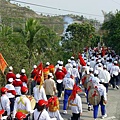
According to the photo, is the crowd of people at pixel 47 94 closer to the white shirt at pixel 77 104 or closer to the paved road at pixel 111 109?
the white shirt at pixel 77 104

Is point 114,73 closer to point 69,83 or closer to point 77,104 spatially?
point 69,83

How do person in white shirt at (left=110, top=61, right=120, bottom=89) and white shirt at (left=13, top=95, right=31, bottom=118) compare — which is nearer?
white shirt at (left=13, top=95, right=31, bottom=118)

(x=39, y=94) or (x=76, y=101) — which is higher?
(x=39, y=94)

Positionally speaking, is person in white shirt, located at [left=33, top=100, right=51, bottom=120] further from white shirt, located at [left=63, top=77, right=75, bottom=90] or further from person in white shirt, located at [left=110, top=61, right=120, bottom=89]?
person in white shirt, located at [left=110, top=61, right=120, bottom=89]

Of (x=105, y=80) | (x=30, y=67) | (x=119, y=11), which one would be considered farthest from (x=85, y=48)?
(x=105, y=80)

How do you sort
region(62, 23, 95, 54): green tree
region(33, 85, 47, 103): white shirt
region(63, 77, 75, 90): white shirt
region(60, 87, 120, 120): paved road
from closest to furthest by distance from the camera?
region(33, 85, 47, 103): white shirt
region(60, 87, 120, 120): paved road
region(63, 77, 75, 90): white shirt
region(62, 23, 95, 54): green tree

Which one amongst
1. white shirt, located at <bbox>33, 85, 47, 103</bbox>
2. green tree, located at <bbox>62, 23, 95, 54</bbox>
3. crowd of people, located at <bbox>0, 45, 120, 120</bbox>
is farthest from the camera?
green tree, located at <bbox>62, 23, 95, 54</bbox>

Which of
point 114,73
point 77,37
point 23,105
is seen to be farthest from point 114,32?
point 23,105

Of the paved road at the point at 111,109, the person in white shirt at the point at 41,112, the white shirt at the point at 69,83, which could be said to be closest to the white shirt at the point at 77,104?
the paved road at the point at 111,109

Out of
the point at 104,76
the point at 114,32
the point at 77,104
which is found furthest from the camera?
the point at 114,32

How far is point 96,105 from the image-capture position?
1155cm

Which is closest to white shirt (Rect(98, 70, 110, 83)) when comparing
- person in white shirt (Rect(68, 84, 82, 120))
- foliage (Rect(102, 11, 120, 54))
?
person in white shirt (Rect(68, 84, 82, 120))

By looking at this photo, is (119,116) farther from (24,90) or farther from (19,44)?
(19,44)

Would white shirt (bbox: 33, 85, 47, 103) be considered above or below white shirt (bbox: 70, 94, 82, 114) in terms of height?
above
